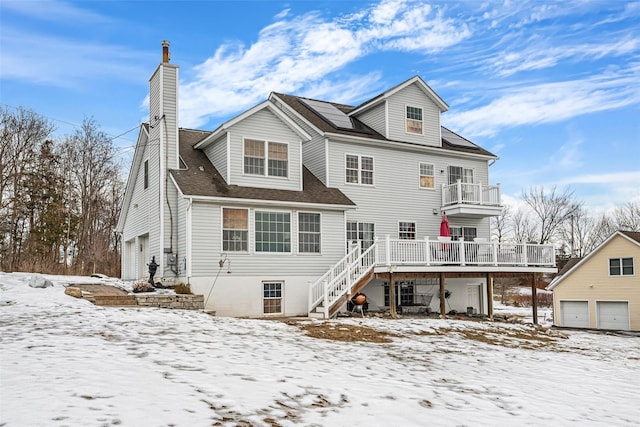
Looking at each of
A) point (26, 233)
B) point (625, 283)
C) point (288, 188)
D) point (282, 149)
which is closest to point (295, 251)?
point (288, 188)

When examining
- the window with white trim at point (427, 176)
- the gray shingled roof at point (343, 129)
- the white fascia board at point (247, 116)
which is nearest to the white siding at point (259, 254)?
the white fascia board at point (247, 116)

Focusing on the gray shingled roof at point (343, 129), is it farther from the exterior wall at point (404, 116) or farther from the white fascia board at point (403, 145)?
the exterior wall at point (404, 116)

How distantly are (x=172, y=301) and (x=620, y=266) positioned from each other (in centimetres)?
2542

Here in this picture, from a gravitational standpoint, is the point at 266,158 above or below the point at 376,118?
below

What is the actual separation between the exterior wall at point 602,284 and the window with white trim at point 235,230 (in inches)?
883

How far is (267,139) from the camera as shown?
19.6m

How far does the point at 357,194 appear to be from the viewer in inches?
882

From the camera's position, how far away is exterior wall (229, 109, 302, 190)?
748 inches

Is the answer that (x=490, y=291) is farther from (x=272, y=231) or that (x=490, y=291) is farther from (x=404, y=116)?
(x=272, y=231)

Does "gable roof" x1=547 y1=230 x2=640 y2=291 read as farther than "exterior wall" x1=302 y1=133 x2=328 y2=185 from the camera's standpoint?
Yes

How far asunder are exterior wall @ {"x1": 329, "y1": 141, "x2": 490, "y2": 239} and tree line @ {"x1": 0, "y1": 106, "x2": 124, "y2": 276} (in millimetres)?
16986

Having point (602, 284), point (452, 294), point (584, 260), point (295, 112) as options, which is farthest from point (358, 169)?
point (602, 284)

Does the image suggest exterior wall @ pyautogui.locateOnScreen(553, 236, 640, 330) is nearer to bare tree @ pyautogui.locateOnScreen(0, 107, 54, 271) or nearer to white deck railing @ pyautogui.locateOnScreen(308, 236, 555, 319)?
white deck railing @ pyautogui.locateOnScreen(308, 236, 555, 319)

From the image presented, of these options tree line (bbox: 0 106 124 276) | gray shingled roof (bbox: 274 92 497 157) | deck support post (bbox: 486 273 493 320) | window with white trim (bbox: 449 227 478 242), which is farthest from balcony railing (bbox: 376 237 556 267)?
tree line (bbox: 0 106 124 276)
